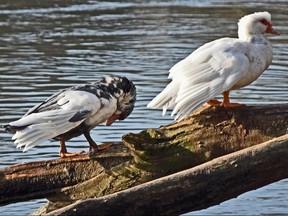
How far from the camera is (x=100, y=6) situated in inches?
932

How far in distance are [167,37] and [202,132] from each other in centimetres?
1190

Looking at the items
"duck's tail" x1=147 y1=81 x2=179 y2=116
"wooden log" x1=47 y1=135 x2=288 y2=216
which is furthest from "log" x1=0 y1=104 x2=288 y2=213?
"wooden log" x1=47 y1=135 x2=288 y2=216

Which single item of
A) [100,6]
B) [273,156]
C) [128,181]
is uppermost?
[273,156]

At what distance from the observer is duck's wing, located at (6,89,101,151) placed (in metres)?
7.18

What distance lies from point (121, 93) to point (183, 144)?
1104 mm

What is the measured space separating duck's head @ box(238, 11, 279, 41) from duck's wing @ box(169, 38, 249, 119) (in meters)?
0.30

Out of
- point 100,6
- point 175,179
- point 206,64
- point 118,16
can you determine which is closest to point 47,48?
point 118,16

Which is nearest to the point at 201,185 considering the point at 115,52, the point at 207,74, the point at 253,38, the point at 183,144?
the point at 183,144

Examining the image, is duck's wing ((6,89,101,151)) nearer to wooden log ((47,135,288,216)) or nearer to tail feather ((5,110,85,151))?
tail feather ((5,110,85,151))

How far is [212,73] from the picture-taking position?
718 centimetres

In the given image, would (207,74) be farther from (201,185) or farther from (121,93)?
(201,185)

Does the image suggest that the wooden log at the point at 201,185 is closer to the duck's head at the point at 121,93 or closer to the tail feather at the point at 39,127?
the tail feather at the point at 39,127

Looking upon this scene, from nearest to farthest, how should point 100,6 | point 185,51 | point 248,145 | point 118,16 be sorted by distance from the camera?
1. point 248,145
2. point 185,51
3. point 118,16
4. point 100,6

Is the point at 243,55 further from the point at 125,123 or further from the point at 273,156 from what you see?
the point at 125,123
